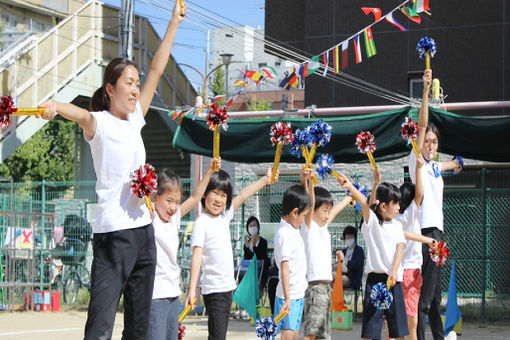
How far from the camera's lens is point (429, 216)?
25.0 ft

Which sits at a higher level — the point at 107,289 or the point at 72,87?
the point at 72,87

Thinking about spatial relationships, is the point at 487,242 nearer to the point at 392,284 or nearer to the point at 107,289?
the point at 392,284

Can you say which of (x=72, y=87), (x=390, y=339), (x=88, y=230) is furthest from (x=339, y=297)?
(x=72, y=87)

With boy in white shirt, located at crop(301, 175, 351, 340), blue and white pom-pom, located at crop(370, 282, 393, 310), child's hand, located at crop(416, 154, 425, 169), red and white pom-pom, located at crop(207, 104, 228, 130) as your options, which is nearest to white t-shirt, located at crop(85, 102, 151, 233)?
red and white pom-pom, located at crop(207, 104, 228, 130)

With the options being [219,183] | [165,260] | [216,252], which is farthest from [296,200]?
[165,260]

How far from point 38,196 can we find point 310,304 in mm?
10866

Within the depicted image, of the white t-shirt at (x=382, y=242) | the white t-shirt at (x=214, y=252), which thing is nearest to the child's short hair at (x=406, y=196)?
the white t-shirt at (x=382, y=242)

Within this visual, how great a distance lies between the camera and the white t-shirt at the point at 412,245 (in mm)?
7563

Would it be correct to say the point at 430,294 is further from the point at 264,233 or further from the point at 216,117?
the point at 264,233

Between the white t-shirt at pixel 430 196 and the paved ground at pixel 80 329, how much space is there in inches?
114

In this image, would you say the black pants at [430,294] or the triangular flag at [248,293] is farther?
the triangular flag at [248,293]

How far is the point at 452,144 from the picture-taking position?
34.7 feet

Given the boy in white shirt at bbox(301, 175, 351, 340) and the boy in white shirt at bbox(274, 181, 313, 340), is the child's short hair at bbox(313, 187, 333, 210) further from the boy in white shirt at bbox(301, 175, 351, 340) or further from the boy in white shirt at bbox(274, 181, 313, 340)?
the boy in white shirt at bbox(274, 181, 313, 340)

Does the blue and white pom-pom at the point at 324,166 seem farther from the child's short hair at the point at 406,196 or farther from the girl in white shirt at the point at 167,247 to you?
the girl in white shirt at the point at 167,247
